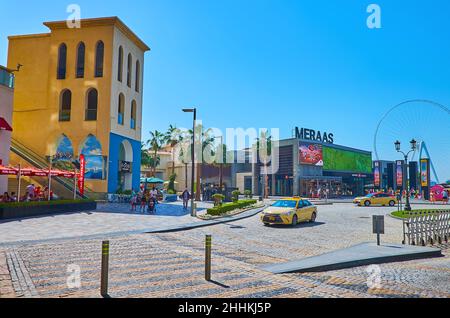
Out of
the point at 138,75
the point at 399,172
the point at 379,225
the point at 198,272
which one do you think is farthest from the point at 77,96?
the point at 399,172

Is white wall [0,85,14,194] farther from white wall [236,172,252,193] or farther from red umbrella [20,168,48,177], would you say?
white wall [236,172,252,193]

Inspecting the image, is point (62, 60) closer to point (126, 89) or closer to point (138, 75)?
point (126, 89)

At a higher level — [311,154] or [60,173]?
[311,154]

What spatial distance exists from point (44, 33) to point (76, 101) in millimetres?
9120

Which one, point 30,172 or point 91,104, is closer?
point 30,172

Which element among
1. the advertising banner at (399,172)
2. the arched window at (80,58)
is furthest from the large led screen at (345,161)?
the arched window at (80,58)

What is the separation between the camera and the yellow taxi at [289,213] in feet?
60.4

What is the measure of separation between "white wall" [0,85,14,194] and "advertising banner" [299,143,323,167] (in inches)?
1749

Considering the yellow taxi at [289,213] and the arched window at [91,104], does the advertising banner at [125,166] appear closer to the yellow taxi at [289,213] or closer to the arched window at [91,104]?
the arched window at [91,104]

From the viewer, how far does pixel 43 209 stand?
2247 cm

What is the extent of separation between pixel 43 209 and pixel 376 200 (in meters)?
32.1

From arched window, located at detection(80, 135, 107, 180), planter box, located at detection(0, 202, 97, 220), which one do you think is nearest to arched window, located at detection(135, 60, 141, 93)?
arched window, located at detection(80, 135, 107, 180)

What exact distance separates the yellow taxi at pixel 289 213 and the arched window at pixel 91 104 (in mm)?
23698

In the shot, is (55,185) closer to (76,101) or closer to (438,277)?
(76,101)
